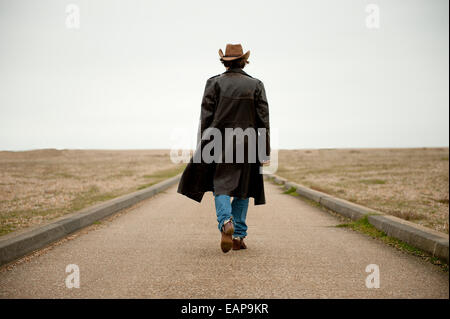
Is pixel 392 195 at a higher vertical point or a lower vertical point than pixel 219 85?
lower

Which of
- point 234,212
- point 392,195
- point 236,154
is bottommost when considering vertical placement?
point 392,195

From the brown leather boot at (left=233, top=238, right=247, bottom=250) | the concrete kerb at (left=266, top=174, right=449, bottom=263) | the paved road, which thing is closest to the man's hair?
the brown leather boot at (left=233, top=238, right=247, bottom=250)

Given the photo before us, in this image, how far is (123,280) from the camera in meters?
3.28

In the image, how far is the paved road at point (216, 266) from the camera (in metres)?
3.00

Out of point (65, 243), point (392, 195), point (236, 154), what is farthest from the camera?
point (392, 195)

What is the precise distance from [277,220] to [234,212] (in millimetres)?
2397

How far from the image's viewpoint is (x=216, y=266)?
3.74 metres

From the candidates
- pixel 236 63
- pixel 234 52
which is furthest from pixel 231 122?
pixel 234 52

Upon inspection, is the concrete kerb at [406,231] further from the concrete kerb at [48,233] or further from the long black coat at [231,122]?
the concrete kerb at [48,233]

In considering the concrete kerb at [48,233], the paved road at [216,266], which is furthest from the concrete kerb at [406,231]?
the concrete kerb at [48,233]

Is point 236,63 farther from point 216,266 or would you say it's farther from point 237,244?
point 216,266

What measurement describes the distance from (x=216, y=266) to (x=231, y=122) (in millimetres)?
1619
